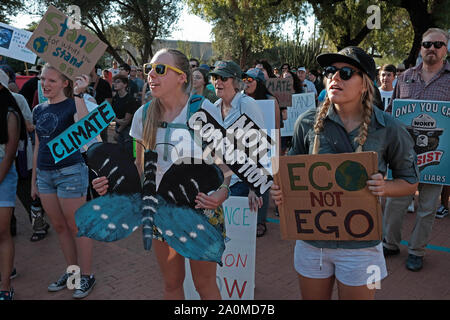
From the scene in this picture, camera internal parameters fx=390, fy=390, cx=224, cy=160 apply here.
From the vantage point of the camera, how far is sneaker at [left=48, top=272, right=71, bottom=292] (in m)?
3.80

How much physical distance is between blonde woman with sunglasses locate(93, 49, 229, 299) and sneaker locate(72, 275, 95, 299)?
4.92ft

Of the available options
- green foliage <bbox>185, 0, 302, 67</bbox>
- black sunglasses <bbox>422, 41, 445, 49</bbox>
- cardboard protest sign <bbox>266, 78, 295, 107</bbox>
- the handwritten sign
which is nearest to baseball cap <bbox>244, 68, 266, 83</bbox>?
cardboard protest sign <bbox>266, 78, 295, 107</bbox>

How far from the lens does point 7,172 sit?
Answer: 341 centimetres

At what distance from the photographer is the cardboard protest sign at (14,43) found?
18.6ft

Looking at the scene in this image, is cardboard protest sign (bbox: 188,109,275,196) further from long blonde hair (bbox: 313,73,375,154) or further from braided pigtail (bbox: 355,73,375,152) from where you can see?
braided pigtail (bbox: 355,73,375,152)

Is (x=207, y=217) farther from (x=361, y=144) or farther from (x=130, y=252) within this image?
(x=130, y=252)

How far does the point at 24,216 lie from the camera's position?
20.0ft

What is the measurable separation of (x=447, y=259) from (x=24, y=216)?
5900 mm

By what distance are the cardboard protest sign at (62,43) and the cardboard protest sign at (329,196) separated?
1.99 m

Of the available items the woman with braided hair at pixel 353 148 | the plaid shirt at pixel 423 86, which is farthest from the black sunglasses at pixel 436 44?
the woman with braided hair at pixel 353 148

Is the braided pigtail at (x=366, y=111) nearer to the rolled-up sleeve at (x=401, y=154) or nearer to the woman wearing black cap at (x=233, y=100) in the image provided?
the rolled-up sleeve at (x=401, y=154)

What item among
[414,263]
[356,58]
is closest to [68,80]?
[356,58]

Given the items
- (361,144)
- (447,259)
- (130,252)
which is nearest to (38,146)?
(130,252)

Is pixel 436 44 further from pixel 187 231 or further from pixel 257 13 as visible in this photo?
pixel 257 13
